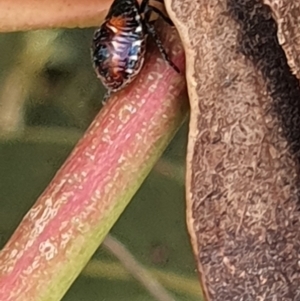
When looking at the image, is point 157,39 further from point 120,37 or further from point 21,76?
point 21,76

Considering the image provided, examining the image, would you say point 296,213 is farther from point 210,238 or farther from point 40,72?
point 40,72

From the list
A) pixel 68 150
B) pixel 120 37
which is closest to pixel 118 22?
pixel 120 37

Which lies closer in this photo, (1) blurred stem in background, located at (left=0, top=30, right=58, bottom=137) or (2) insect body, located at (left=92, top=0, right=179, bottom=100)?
(2) insect body, located at (left=92, top=0, right=179, bottom=100)

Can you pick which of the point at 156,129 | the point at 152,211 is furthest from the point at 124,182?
the point at 152,211

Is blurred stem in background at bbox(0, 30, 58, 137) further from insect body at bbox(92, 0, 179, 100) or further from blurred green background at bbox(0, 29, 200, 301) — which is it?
insect body at bbox(92, 0, 179, 100)

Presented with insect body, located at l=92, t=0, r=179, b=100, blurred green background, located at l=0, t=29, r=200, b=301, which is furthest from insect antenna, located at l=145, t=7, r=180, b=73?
blurred green background, located at l=0, t=29, r=200, b=301
